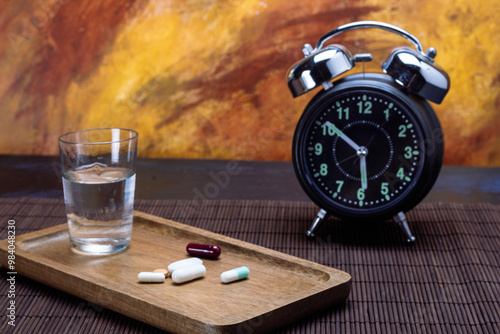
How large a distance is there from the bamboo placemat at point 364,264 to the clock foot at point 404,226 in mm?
20

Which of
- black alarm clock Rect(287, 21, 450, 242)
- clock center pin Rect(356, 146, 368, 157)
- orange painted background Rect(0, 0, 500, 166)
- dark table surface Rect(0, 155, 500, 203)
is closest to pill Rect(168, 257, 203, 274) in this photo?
black alarm clock Rect(287, 21, 450, 242)

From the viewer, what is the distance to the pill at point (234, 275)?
114cm

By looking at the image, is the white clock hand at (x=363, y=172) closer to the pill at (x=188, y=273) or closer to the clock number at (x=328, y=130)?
the clock number at (x=328, y=130)

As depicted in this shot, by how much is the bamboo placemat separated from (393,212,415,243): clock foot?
2 cm

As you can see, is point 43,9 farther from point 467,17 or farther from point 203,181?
point 467,17

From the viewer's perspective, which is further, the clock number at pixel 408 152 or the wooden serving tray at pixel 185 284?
the clock number at pixel 408 152

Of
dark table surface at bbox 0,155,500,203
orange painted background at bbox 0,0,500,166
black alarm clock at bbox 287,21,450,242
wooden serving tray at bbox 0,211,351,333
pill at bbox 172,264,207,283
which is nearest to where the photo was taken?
wooden serving tray at bbox 0,211,351,333

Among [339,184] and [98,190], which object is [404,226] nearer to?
[339,184]

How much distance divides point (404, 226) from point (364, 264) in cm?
17

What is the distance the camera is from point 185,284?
1.14 meters

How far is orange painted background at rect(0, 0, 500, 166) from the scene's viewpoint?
96.2 inches

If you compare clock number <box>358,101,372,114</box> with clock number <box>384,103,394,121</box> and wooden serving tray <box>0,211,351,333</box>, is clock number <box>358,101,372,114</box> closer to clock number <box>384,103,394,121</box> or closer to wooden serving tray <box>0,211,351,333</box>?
clock number <box>384,103,394,121</box>

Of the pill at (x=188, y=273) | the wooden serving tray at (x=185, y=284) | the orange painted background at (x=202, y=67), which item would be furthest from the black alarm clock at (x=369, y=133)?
the orange painted background at (x=202, y=67)

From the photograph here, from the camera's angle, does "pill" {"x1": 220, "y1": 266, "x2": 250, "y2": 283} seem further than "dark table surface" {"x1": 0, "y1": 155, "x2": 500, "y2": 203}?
No
